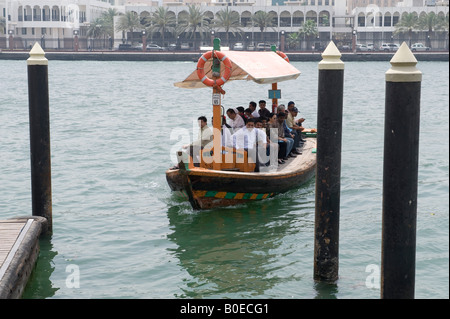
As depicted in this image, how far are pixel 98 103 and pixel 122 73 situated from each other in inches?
1067

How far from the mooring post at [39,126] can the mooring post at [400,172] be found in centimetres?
543

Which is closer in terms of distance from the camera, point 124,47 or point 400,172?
point 400,172

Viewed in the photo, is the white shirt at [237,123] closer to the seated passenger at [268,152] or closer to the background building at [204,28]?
the seated passenger at [268,152]

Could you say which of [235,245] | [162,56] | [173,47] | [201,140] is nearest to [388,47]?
[173,47]

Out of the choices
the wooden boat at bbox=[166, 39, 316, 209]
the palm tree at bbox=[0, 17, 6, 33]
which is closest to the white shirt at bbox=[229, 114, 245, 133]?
the wooden boat at bbox=[166, 39, 316, 209]

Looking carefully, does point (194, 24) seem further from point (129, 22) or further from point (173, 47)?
point (129, 22)

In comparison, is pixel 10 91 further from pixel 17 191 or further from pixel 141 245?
pixel 141 245

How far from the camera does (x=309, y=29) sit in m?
92.8

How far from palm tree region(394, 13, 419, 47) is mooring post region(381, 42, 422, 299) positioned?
91.3 meters

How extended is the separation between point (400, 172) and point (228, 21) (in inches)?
3506

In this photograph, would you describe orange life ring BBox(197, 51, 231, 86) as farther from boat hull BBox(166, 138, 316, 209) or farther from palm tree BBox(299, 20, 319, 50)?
palm tree BBox(299, 20, 319, 50)

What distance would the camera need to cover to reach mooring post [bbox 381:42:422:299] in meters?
5.22

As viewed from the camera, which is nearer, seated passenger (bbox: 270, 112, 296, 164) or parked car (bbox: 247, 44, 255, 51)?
seated passenger (bbox: 270, 112, 296, 164)

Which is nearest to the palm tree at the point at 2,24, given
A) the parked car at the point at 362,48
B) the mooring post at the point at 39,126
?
the parked car at the point at 362,48
